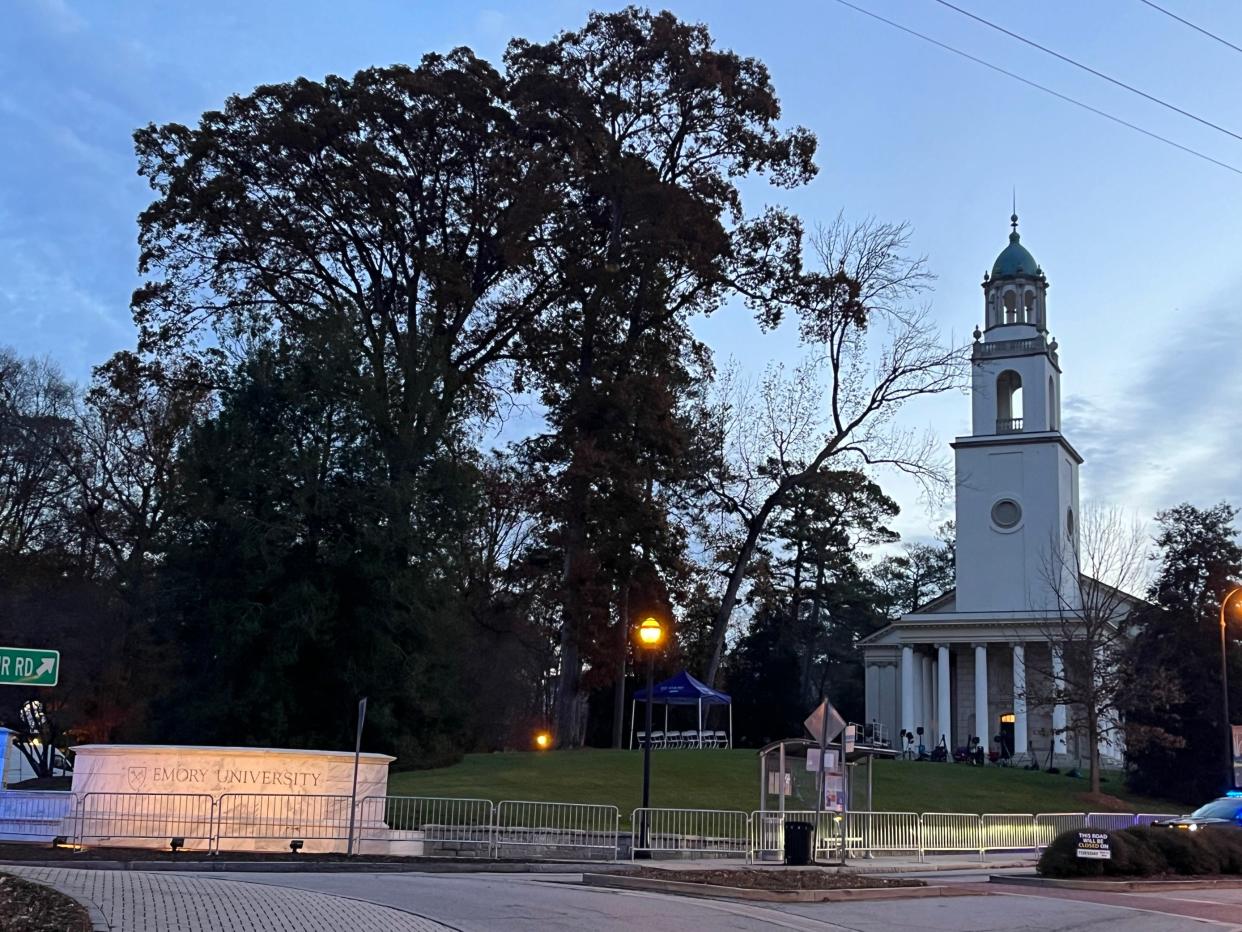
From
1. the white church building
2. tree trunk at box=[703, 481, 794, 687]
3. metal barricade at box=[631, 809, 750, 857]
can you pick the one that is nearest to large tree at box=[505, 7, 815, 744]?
tree trunk at box=[703, 481, 794, 687]

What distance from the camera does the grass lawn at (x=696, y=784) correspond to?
29.9m

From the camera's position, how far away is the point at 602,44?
4303 cm

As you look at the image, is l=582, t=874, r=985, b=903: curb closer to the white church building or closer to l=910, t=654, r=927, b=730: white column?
the white church building

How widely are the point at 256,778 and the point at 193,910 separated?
1087 centimetres

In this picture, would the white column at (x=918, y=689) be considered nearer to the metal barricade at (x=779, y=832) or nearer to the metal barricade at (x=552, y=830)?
the metal barricade at (x=779, y=832)

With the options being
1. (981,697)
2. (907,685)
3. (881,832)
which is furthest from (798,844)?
(907,685)

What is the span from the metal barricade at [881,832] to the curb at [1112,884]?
3105 mm

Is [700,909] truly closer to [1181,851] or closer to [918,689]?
[1181,851]

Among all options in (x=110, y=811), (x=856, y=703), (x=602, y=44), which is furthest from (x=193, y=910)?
(x=856, y=703)

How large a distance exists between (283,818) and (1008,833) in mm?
15818

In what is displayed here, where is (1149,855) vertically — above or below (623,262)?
below

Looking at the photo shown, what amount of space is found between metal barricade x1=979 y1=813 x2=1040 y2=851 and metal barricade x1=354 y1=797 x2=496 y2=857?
36.4 feet

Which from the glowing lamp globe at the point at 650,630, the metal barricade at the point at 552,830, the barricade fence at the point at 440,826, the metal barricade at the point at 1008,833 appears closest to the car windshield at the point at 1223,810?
the metal barricade at the point at 1008,833

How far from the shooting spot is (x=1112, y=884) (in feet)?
69.3
